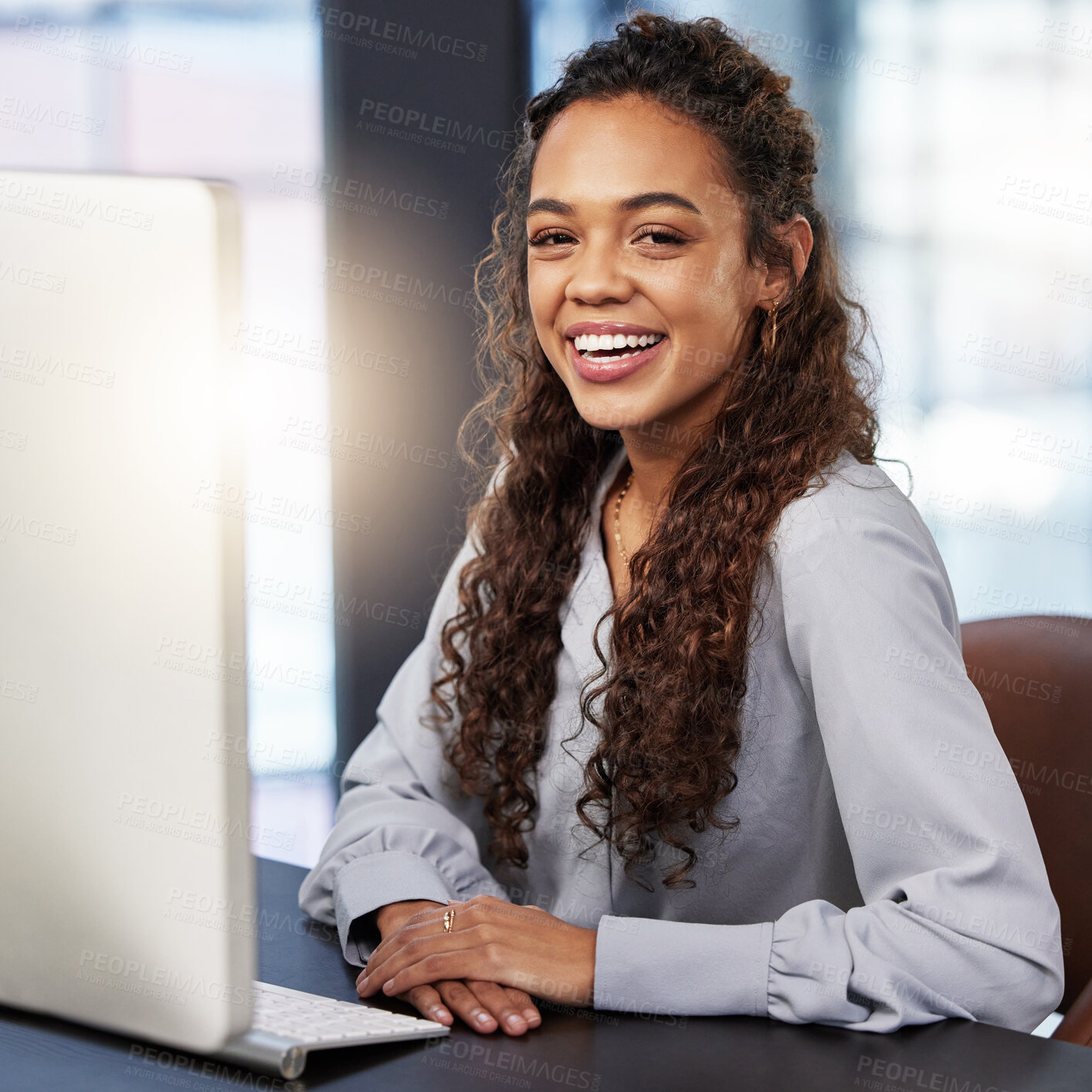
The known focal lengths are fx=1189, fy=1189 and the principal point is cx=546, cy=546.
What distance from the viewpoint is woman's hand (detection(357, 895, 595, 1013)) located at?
0.93m

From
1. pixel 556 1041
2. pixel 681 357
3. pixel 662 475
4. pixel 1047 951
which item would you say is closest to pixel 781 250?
pixel 681 357

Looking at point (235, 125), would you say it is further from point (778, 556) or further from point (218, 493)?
point (218, 493)

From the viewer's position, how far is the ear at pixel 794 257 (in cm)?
134

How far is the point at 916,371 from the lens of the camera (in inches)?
119

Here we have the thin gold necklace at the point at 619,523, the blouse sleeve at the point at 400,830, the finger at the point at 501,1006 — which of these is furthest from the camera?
the thin gold necklace at the point at 619,523

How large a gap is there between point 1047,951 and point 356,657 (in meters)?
2.45

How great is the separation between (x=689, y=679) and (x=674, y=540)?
160 mm

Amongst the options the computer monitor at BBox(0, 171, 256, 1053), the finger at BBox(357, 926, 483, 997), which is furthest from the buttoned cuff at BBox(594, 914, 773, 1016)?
the computer monitor at BBox(0, 171, 256, 1053)

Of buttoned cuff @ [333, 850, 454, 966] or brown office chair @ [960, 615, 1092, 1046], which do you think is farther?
brown office chair @ [960, 615, 1092, 1046]

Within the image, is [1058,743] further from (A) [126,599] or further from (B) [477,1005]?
(A) [126,599]

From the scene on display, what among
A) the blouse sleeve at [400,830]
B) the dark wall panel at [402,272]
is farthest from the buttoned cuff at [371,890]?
the dark wall panel at [402,272]

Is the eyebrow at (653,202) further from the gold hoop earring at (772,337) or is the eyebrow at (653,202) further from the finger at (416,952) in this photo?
the finger at (416,952)

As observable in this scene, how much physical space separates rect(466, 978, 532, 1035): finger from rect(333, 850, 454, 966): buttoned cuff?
0.19 m

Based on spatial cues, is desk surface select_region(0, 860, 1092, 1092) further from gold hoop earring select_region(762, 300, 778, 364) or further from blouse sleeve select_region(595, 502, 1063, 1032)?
gold hoop earring select_region(762, 300, 778, 364)
